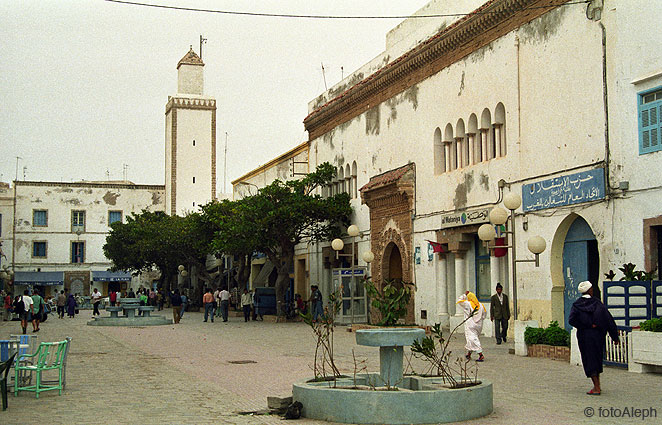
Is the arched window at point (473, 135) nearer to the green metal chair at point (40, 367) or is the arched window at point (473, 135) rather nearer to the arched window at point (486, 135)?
the arched window at point (486, 135)

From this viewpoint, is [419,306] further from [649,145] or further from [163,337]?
[649,145]

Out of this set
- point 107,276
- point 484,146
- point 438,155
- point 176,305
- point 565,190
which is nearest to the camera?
point 565,190

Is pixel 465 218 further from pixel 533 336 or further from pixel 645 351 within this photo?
pixel 645 351

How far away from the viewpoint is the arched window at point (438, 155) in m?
25.2

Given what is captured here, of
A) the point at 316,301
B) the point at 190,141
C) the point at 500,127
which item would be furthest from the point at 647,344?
the point at 190,141

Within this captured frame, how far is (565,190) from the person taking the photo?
18.5 metres

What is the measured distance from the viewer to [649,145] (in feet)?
52.3

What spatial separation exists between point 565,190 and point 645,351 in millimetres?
5858

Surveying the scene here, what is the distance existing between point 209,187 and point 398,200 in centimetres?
4440

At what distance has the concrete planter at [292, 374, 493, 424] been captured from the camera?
351 inches

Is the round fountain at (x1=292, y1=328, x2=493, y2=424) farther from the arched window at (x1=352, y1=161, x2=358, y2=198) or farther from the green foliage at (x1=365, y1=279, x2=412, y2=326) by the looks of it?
Answer: the arched window at (x1=352, y1=161, x2=358, y2=198)

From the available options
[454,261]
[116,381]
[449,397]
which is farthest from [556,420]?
[454,261]

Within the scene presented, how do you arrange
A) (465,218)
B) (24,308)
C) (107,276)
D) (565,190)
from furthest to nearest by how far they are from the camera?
(107,276), (24,308), (465,218), (565,190)

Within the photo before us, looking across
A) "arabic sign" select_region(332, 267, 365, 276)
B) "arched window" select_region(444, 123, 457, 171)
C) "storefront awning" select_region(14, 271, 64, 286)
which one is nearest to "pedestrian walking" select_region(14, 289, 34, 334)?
"arabic sign" select_region(332, 267, 365, 276)
